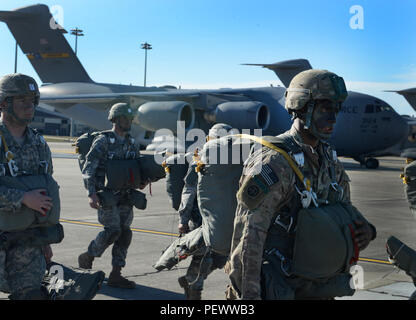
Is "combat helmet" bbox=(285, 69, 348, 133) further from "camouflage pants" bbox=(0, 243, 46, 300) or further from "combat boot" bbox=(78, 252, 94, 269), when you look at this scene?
"combat boot" bbox=(78, 252, 94, 269)

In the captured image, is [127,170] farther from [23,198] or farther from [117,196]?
[23,198]

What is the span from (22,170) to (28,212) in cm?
38

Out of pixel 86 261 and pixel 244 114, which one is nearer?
pixel 86 261

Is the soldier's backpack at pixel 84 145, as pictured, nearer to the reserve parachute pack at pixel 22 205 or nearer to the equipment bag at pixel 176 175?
the equipment bag at pixel 176 175

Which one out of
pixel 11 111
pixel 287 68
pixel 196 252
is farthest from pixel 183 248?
pixel 287 68

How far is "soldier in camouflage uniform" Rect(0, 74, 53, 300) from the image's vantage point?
3762 millimetres

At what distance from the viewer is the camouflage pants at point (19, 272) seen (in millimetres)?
3828

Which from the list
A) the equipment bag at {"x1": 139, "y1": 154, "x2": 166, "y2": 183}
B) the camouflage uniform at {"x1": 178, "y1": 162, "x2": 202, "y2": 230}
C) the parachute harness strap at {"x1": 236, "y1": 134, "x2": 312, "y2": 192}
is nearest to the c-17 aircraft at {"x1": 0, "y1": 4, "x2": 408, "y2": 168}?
the equipment bag at {"x1": 139, "y1": 154, "x2": 166, "y2": 183}

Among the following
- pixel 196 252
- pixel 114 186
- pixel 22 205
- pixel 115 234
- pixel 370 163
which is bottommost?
pixel 370 163

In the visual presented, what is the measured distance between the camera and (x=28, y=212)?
3801mm

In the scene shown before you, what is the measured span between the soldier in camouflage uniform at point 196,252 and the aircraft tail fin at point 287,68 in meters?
22.1

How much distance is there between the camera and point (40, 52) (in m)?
31.8

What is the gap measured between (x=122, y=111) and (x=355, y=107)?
18.2m
